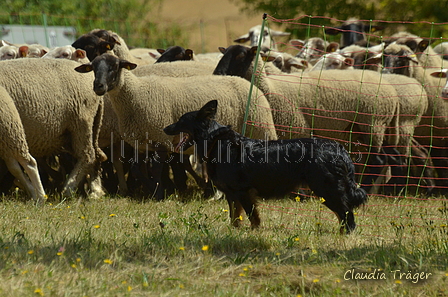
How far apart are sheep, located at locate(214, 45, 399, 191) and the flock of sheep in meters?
0.01

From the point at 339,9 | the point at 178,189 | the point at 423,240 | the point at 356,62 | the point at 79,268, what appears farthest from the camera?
the point at 339,9

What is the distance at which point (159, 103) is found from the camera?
6648 mm

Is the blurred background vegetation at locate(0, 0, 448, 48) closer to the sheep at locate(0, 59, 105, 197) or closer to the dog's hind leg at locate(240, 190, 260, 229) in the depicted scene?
the sheep at locate(0, 59, 105, 197)

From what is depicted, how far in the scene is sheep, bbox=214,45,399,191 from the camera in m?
7.34

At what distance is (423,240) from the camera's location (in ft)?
14.4

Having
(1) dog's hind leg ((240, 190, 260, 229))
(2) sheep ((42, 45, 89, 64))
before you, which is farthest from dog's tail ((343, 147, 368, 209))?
(2) sheep ((42, 45, 89, 64))

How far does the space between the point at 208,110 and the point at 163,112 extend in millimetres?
2188

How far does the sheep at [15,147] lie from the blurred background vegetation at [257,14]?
917 centimetres

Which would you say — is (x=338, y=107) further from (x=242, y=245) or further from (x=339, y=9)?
(x=339, y=9)

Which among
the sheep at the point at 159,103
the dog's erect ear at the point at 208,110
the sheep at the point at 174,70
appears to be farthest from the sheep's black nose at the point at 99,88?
the dog's erect ear at the point at 208,110

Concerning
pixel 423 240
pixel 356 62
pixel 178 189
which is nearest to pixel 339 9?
pixel 356 62

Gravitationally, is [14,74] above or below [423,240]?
above

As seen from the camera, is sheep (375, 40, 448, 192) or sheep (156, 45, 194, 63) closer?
sheep (375, 40, 448, 192)

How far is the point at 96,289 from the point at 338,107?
494 cm
